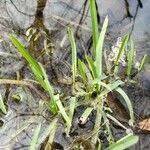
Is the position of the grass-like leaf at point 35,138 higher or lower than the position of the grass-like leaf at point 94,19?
lower

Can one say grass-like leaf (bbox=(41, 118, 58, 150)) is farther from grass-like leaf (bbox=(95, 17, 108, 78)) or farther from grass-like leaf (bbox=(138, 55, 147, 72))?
grass-like leaf (bbox=(138, 55, 147, 72))

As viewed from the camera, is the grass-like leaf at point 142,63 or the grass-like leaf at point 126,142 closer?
the grass-like leaf at point 126,142

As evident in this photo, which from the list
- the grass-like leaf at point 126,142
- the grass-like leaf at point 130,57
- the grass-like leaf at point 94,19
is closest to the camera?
the grass-like leaf at point 126,142

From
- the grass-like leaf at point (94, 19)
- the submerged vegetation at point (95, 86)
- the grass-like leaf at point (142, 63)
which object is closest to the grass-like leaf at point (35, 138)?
the submerged vegetation at point (95, 86)

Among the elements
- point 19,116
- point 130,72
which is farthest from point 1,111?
point 130,72

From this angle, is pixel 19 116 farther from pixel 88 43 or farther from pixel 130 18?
pixel 130 18

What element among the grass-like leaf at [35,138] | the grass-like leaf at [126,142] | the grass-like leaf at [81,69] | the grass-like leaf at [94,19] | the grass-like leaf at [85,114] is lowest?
the grass-like leaf at [126,142]

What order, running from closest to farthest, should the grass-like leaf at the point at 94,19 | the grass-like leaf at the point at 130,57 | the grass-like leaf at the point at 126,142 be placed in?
the grass-like leaf at the point at 126,142 → the grass-like leaf at the point at 94,19 → the grass-like leaf at the point at 130,57

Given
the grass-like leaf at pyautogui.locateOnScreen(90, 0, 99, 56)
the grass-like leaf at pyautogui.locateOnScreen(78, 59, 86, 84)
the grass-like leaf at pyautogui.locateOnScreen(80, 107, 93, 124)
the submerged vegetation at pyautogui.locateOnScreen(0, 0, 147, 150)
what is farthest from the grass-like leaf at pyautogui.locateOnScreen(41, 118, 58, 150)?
the grass-like leaf at pyautogui.locateOnScreen(90, 0, 99, 56)

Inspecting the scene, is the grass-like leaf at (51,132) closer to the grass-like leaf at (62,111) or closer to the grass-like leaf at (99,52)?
the grass-like leaf at (62,111)
